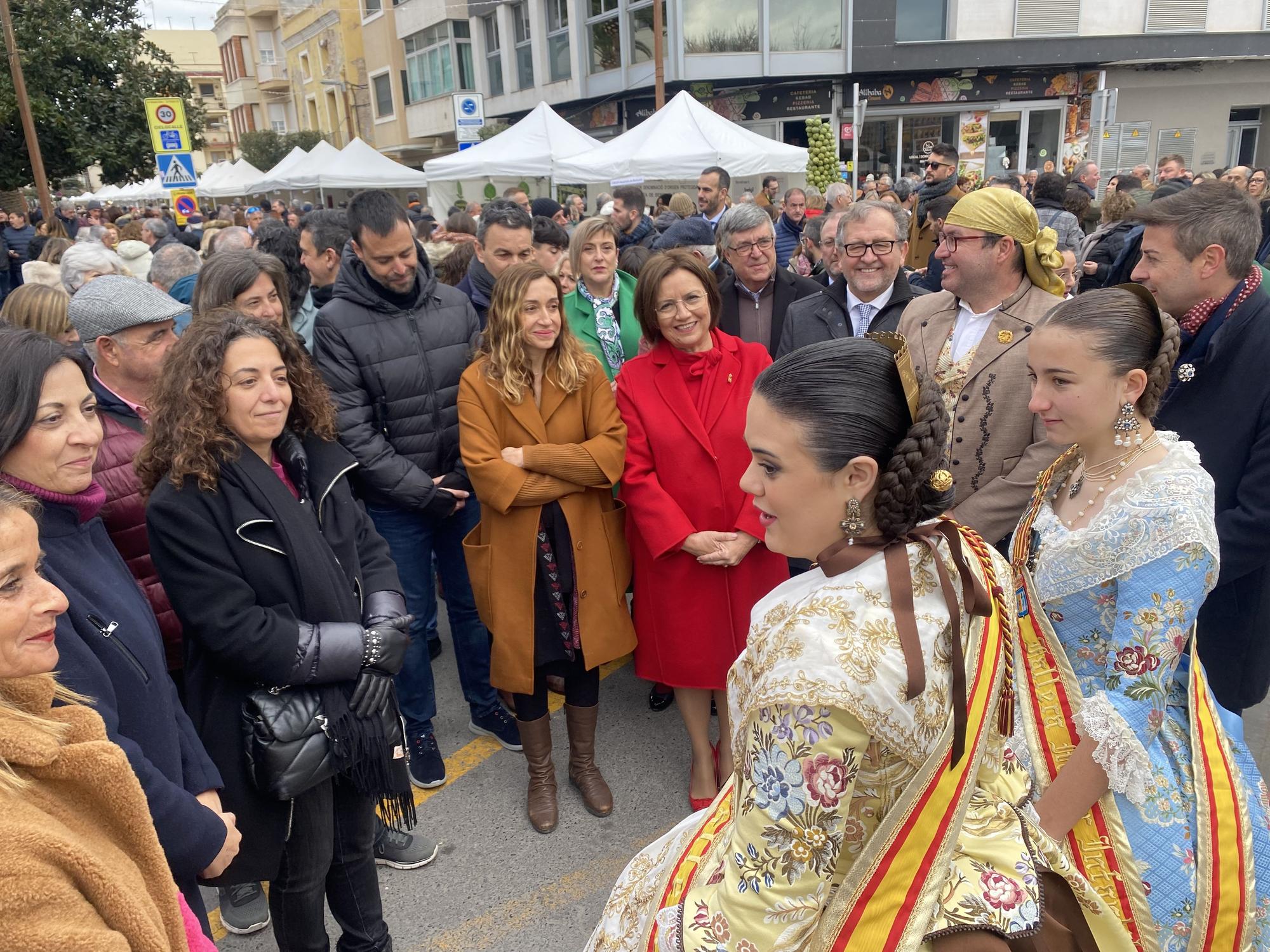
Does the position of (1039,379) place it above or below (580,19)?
below

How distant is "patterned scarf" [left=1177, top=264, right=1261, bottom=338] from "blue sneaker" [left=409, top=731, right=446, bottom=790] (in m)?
3.19

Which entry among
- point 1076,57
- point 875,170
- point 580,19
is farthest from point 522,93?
point 1076,57

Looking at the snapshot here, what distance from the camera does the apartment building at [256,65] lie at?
4544 cm

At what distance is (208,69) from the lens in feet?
203

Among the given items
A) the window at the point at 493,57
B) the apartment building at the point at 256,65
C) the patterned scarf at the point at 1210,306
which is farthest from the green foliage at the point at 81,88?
the apartment building at the point at 256,65

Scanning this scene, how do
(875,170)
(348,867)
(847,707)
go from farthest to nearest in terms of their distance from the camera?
(875,170), (348,867), (847,707)

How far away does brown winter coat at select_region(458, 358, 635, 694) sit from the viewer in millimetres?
3203

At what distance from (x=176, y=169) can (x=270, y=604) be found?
42.0 ft

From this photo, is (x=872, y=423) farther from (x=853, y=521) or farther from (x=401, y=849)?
(x=401, y=849)

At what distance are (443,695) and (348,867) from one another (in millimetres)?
1884

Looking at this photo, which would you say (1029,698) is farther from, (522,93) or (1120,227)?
(522,93)

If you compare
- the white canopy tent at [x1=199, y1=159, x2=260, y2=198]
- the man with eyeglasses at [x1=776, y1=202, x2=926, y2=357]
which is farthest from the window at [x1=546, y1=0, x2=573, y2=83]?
the man with eyeglasses at [x1=776, y1=202, x2=926, y2=357]

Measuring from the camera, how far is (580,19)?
24.9m

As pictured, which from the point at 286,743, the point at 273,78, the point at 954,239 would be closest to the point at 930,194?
the point at 954,239
